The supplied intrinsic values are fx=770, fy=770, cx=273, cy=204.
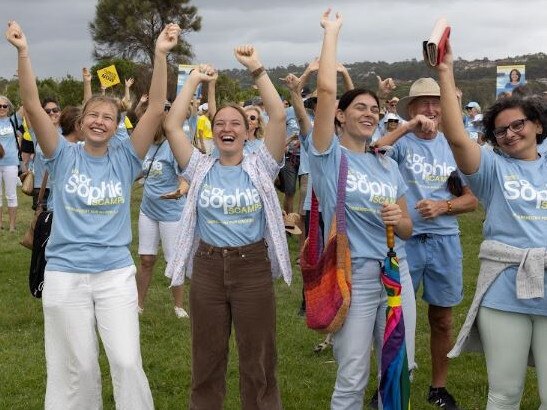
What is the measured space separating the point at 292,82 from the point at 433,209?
1226 mm

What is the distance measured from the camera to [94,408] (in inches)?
173

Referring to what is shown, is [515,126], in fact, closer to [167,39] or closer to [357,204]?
[357,204]

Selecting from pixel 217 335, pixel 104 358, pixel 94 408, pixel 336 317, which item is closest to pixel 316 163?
pixel 336 317

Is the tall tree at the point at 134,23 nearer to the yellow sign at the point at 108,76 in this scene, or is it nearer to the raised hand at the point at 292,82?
the yellow sign at the point at 108,76

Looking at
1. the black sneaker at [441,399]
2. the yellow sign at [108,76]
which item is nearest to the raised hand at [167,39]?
the black sneaker at [441,399]

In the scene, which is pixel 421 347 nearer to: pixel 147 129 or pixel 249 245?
pixel 249 245

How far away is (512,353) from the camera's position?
3787 mm

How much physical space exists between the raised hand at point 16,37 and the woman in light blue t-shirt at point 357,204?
1611 millimetres

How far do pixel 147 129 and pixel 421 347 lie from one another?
3432 mm

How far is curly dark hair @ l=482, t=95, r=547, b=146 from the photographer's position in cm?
397

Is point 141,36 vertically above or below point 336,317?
above

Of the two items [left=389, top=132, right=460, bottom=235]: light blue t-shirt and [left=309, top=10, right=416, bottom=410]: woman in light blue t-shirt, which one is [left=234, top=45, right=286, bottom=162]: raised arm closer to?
[left=309, top=10, right=416, bottom=410]: woman in light blue t-shirt

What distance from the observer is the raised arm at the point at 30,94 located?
4164mm

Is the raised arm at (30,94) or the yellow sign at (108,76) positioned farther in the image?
the yellow sign at (108,76)
